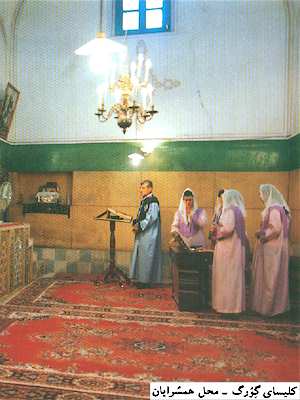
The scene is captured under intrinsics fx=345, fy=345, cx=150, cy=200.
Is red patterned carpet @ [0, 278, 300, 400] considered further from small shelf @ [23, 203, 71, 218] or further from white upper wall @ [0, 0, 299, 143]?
white upper wall @ [0, 0, 299, 143]

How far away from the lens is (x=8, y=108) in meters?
7.06

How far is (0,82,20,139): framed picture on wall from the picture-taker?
6.89 metres

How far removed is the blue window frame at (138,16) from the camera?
7.32m

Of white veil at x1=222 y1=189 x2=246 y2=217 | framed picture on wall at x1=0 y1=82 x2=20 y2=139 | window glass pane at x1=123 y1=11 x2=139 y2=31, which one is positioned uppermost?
window glass pane at x1=123 y1=11 x2=139 y2=31

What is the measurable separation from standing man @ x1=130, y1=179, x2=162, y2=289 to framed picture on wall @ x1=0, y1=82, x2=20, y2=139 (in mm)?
3266

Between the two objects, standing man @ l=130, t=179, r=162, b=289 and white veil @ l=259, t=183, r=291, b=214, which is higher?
white veil @ l=259, t=183, r=291, b=214

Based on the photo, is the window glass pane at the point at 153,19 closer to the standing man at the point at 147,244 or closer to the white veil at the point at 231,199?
the standing man at the point at 147,244

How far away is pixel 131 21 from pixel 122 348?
660cm

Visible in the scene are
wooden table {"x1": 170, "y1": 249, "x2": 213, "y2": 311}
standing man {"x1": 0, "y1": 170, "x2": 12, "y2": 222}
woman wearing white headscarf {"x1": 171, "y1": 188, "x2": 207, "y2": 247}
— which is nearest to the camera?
wooden table {"x1": 170, "y1": 249, "x2": 213, "y2": 311}

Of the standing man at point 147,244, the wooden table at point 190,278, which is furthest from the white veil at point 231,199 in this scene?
the standing man at point 147,244

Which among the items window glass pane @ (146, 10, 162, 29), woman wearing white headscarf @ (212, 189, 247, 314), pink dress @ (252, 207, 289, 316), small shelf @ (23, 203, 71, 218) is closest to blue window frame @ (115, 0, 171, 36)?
window glass pane @ (146, 10, 162, 29)

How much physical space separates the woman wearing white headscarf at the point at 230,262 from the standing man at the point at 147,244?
1.66 metres

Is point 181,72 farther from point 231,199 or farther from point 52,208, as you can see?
point 52,208

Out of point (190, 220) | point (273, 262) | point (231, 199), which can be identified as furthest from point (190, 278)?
point (190, 220)
